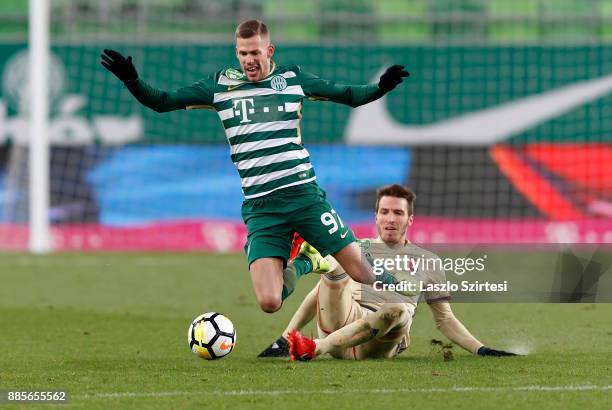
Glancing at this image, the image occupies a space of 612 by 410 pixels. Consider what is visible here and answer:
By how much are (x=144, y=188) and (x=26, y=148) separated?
2055 millimetres

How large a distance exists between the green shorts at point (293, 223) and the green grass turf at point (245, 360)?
27.2 inches

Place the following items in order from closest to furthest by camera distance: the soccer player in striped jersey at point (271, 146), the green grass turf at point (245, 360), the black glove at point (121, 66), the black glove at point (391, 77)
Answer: the green grass turf at point (245, 360)
the black glove at point (121, 66)
the black glove at point (391, 77)
the soccer player in striped jersey at point (271, 146)

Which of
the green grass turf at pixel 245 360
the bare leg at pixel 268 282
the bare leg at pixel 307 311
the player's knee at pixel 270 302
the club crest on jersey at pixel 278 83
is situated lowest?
the green grass turf at pixel 245 360

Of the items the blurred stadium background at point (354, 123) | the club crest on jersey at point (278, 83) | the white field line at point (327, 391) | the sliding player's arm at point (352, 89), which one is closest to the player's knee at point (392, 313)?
the white field line at point (327, 391)

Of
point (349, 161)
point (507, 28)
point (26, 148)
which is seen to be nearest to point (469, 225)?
point (349, 161)

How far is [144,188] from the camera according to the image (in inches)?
703

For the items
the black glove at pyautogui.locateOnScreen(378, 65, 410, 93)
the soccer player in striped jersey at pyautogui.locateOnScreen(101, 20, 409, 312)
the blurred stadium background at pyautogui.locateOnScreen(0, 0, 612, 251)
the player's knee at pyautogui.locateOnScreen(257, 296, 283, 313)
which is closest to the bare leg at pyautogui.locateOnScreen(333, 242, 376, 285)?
the soccer player in striped jersey at pyautogui.locateOnScreen(101, 20, 409, 312)

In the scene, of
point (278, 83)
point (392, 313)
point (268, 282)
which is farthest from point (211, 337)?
point (278, 83)

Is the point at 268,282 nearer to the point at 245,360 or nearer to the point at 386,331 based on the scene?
the point at 245,360

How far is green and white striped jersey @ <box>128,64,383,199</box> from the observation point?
294 inches

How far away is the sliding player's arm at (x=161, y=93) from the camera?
23.7ft

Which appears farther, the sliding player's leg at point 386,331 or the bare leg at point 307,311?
the bare leg at point 307,311

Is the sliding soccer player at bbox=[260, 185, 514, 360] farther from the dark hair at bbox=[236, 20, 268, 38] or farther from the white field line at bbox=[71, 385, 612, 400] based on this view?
the dark hair at bbox=[236, 20, 268, 38]

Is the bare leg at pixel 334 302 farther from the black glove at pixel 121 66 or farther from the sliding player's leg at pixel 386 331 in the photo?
the black glove at pixel 121 66
